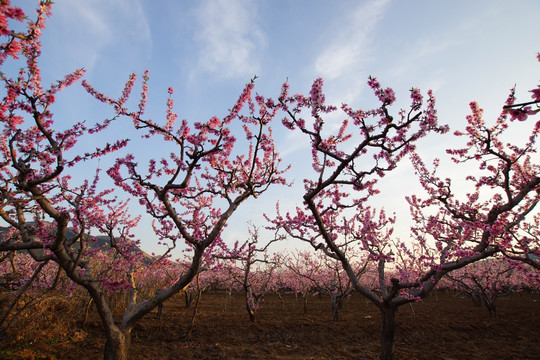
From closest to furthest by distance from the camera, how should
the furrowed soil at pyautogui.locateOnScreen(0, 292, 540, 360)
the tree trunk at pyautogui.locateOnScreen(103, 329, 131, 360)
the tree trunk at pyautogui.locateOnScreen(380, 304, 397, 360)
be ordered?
the tree trunk at pyautogui.locateOnScreen(103, 329, 131, 360), the tree trunk at pyautogui.locateOnScreen(380, 304, 397, 360), the furrowed soil at pyautogui.locateOnScreen(0, 292, 540, 360)

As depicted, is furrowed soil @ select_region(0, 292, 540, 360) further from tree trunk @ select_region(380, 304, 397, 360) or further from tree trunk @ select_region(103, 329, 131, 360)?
tree trunk @ select_region(103, 329, 131, 360)

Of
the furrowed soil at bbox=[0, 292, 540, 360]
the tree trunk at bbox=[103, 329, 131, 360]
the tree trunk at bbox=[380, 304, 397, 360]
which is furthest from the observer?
the furrowed soil at bbox=[0, 292, 540, 360]

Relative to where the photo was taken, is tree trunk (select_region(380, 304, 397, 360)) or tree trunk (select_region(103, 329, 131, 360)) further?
tree trunk (select_region(380, 304, 397, 360))

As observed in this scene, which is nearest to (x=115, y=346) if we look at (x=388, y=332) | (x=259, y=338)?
(x=259, y=338)

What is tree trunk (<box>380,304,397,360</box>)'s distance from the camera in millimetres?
6168

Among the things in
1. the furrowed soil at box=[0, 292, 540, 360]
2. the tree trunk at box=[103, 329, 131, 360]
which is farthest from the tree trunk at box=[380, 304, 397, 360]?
the tree trunk at box=[103, 329, 131, 360]

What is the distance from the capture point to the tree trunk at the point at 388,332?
243 inches

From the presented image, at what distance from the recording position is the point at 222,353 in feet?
26.1

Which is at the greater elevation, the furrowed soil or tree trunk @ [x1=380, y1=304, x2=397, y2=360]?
tree trunk @ [x1=380, y1=304, x2=397, y2=360]

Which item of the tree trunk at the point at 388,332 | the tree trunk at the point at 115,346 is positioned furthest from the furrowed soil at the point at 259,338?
the tree trunk at the point at 115,346

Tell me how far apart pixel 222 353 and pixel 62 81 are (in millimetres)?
8222

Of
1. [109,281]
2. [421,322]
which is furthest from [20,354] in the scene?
[421,322]

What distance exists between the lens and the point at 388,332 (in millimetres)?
6262

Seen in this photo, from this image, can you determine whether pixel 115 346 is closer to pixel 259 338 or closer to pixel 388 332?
pixel 259 338
